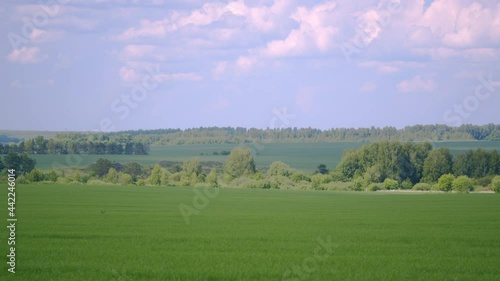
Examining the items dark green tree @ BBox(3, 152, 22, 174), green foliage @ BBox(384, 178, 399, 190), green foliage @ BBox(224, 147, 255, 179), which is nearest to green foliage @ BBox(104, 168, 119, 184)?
dark green tree @ BBox(3, 152, 22, 174)

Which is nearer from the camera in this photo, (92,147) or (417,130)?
(92,147)

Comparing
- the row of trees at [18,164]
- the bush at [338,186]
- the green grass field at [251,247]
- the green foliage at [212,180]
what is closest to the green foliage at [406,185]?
the bush at [338,186]

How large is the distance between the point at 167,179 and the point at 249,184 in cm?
1148

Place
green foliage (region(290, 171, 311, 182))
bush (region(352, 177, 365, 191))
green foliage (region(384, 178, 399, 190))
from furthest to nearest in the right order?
1. green foliage (region(290, 171, 311, 182))
2. bush (region(352, 177, 365, 191))
3. green foliage (region(384, 178, 399, 190))

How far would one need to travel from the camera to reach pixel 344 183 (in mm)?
84500

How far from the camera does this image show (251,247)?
21844mm

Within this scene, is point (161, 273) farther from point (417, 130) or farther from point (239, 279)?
point (417, 130)

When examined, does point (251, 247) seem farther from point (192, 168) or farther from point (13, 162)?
point (192, 168)

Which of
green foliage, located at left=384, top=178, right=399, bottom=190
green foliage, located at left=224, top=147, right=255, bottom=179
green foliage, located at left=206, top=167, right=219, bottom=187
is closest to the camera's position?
green foliage, located at left=206, top=167, right=219, bottom=187

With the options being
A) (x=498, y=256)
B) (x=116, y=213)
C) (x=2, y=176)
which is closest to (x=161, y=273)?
(x=498, y=256)

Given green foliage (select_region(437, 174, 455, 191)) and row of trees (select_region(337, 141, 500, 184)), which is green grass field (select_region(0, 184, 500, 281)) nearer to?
green foliage (select_region(437, 174, 455, 191))

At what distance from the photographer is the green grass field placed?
55.1 feet

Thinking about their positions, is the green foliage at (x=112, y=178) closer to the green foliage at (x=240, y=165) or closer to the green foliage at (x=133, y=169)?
the green foliage at (x=133, y=169)

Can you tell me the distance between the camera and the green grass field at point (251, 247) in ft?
55.1
